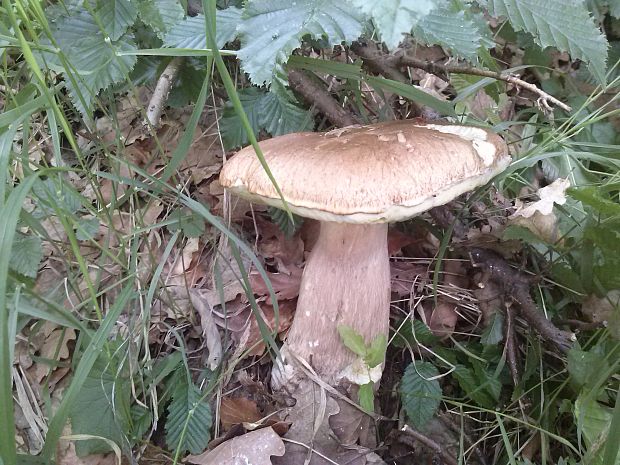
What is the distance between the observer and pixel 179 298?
5.74 ft

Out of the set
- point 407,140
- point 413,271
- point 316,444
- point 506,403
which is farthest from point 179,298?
point 506,403

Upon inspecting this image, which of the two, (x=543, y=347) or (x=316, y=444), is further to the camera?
(x=543, y=347)

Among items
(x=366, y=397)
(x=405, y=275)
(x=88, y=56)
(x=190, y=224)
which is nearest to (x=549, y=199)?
(x=405, y=275)

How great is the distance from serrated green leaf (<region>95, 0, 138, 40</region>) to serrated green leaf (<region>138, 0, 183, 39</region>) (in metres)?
0.10

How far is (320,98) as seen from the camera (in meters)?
1.75

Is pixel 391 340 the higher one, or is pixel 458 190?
pixel 458 190

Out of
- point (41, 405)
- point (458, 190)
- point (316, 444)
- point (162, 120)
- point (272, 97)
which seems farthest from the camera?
point (162, 120)

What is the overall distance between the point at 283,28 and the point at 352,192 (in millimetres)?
407

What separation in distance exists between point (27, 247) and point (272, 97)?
921 millimetres

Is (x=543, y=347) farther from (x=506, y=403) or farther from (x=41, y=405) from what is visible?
(x=41, y=405)

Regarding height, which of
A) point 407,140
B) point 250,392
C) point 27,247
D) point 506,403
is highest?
point 407,140

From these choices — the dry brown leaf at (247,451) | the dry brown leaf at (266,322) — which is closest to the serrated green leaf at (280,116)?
the dry brown leaf at (266,322)

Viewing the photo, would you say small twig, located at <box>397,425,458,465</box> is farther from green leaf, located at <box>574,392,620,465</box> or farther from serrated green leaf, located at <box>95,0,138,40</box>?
serrated green leaf, located at <box>95,0,138,40</box>

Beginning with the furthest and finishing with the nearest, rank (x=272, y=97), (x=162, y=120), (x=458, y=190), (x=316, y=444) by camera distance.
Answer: (x=162, y=120), (x=272, y=97), (x=316, y=444), (x=458, y=190)
